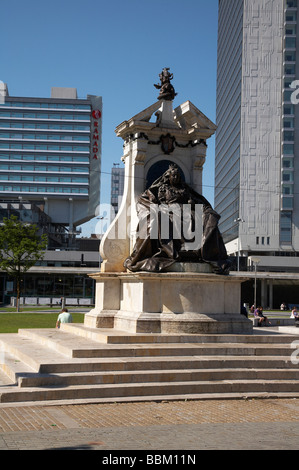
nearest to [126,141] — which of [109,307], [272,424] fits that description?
[109,307]

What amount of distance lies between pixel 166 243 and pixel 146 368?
4.69m

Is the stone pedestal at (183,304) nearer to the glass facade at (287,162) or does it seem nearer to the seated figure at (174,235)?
the seated figure at (174,235)

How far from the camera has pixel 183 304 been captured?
14.8 meters

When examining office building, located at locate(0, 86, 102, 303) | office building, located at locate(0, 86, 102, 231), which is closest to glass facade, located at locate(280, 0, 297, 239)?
office building, located at locate(0, 86, 102, 303)

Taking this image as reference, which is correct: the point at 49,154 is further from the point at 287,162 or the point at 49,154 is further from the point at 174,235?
the point at 174,235

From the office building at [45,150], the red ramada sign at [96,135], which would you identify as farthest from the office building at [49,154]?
the red ramada sign at [96,135]

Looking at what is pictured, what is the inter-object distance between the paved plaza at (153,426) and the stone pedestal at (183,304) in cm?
389

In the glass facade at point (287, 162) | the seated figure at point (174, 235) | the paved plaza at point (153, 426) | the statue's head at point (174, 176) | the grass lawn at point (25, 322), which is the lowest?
the grass lawn at point (25, 322)

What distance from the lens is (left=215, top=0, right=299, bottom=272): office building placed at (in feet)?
283

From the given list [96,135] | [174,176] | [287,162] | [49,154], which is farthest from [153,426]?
[96,135]

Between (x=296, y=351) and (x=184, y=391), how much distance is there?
3.52 m

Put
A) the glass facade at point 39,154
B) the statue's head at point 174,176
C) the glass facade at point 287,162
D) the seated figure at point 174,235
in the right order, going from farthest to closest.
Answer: the glass facade at point 39,154 → the glass facade at point 287,162 → the statue's head at point 174,176 → the seated figure at point 174,235

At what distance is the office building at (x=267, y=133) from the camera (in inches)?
3393

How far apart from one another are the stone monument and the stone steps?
1.23 meters
